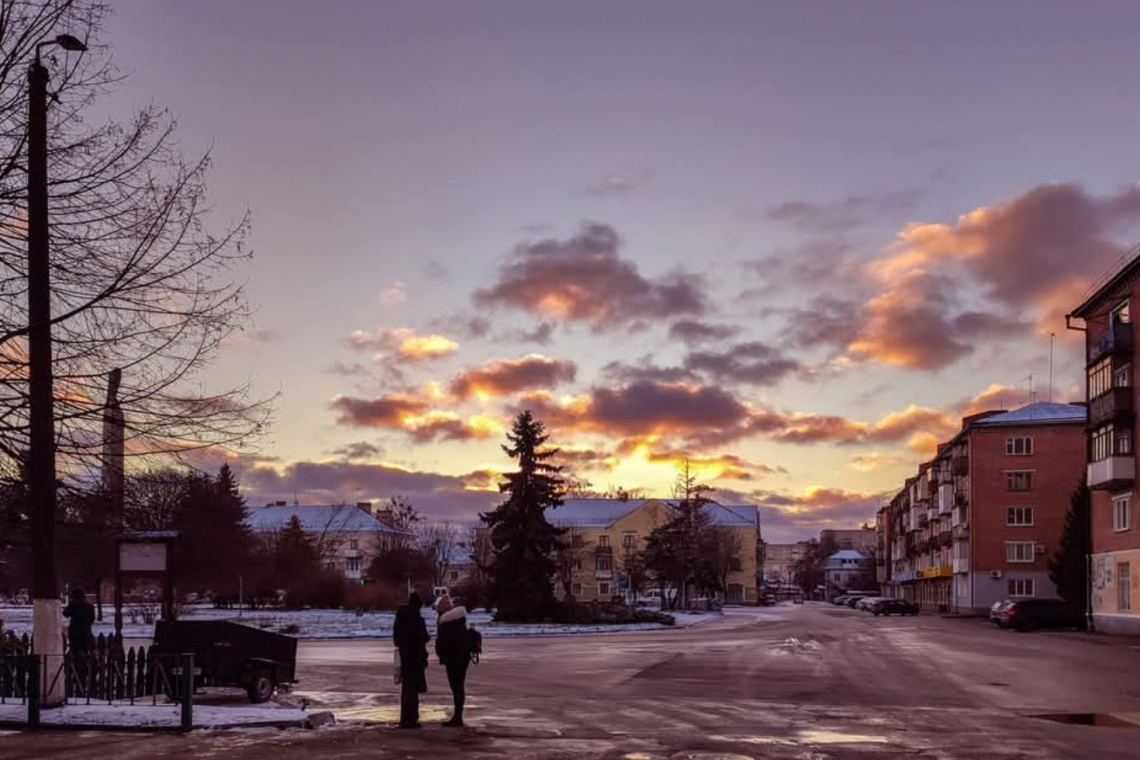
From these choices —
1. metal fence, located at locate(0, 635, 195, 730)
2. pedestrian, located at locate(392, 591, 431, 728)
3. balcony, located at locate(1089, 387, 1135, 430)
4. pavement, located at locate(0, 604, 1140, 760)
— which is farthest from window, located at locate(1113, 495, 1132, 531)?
metal fence, located at locate(0, 635, 195, 730)

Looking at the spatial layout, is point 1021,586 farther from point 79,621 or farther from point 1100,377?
point 79,621

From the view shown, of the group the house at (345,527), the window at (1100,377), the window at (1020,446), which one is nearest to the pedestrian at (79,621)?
the window at (1100,377)

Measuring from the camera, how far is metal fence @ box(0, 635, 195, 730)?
16.7m

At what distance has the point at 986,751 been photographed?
13844 millimetres

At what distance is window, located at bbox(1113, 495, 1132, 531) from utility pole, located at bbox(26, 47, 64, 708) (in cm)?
4790

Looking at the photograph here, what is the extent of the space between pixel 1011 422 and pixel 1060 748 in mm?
75801

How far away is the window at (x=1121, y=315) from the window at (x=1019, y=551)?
34412 millimetres

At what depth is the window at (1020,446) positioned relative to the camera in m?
85.4

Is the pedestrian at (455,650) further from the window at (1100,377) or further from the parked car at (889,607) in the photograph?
the parked car at (889,607)

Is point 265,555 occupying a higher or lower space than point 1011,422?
lower

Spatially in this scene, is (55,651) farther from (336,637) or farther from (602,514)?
(602,514)

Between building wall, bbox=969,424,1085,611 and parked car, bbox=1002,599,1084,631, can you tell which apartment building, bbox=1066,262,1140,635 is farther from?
building wall, bbox=969,424,1085,611

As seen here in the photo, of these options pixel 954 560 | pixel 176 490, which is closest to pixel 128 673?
pixel 176 490

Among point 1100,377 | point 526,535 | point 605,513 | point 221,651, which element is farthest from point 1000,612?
point 605,513
